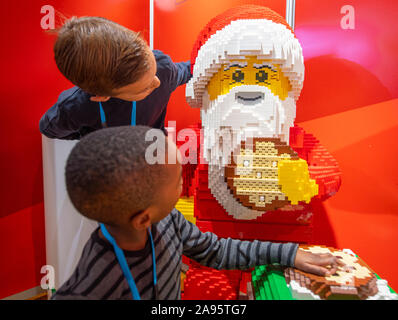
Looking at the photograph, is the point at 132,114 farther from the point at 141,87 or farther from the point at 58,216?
the point at 58,216

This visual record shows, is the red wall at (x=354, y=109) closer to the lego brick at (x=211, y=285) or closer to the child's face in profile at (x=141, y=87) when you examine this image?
the child's face in profile at (x=141, y=87)

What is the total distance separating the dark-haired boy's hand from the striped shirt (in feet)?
0.06

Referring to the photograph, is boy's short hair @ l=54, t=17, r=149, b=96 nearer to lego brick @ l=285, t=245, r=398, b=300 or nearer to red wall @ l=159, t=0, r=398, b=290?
red wall @ l=159, t=0, r=398, b=290

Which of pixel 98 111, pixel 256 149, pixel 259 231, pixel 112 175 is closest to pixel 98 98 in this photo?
pixel 98 111

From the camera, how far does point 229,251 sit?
644 millimetres

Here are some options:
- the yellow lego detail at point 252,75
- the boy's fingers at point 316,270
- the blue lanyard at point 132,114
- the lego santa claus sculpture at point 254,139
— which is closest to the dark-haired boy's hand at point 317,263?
the boy's fingers at point 316,270

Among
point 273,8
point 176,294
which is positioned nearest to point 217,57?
point 273,8

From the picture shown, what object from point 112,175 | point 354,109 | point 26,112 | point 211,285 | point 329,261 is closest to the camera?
point 112,175

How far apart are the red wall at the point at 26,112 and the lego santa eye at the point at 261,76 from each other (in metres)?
0.31

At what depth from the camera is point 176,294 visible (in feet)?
1.80

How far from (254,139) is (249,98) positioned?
0.10m

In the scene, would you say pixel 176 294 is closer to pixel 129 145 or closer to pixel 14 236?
pixel 129 145

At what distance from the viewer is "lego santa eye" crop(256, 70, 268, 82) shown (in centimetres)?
68

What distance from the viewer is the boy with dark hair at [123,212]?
40 cm
